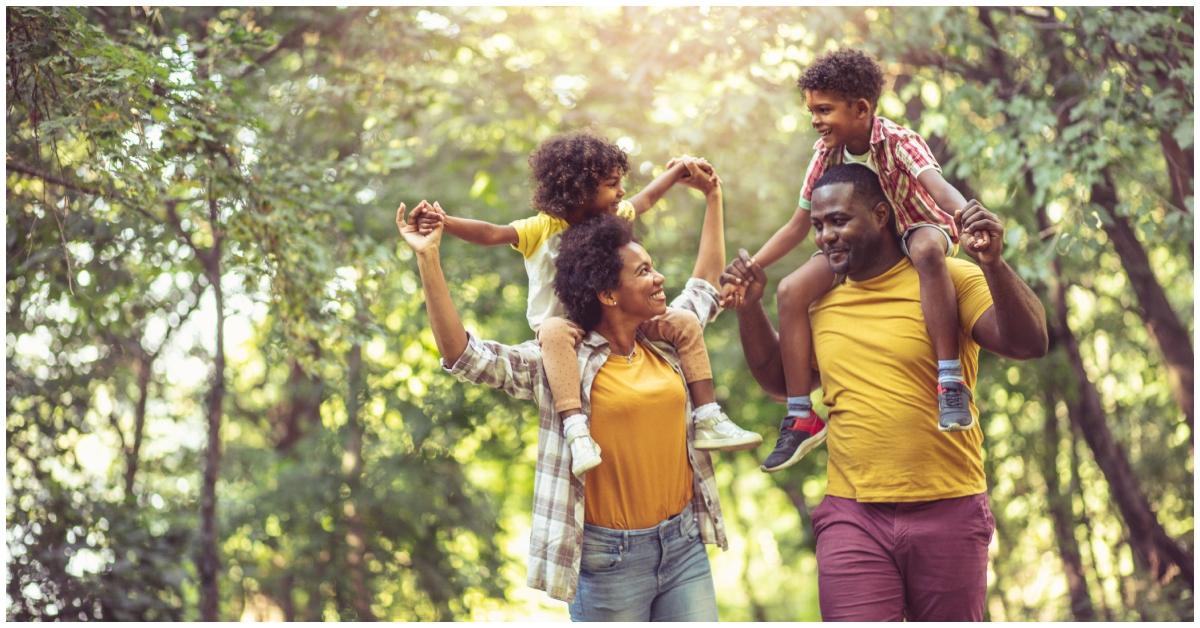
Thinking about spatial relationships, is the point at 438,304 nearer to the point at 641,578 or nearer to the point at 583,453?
the point at 583,453

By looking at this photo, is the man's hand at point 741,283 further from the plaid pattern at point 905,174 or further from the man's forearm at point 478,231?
the man's forearm at point 478,231

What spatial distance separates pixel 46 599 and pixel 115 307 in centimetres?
161

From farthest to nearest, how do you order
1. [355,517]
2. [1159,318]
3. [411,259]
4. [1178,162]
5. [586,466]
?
[355,517], [411,259], [1159,318], [1178,162], [586,466]

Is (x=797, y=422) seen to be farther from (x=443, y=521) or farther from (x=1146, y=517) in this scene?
(x=443, y=521)

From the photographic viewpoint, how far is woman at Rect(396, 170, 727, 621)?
2936mm

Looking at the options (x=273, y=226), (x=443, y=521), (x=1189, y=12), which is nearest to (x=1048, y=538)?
(x=443, y=521)

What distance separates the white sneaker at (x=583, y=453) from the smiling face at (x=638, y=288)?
372 mm

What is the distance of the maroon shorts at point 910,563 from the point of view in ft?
9.74

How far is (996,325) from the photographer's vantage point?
2.96 metres

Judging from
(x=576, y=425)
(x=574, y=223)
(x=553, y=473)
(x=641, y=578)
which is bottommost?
(x=641, y=578)

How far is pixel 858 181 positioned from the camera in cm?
315

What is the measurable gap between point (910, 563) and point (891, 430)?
13.3 inches

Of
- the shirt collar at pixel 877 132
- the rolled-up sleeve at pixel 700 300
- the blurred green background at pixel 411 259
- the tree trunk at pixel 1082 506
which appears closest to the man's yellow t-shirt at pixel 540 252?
the rolled-up sleeve at pixel 700 300

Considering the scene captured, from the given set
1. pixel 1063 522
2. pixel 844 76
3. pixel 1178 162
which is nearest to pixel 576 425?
pixel 844 76
